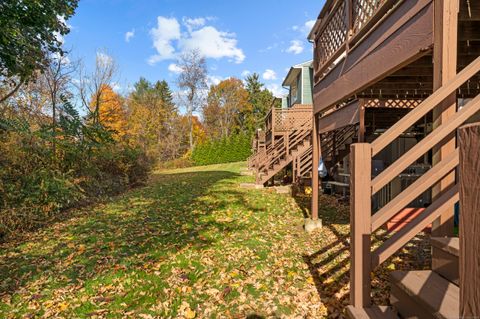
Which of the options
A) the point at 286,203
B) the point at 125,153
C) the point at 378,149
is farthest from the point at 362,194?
the point at 125,153

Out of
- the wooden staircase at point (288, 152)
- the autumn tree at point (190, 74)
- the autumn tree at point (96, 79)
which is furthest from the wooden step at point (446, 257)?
the autumn tree at point (190, 74)

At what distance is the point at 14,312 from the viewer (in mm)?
3457

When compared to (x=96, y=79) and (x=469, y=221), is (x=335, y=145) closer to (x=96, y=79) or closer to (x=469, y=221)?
(x=469, y=221)

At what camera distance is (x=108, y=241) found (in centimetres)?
588

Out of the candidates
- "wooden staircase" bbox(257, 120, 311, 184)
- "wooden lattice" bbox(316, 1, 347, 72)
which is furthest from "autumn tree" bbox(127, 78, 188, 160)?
"wooden lattice" bbox(316, 1, 347, 72)

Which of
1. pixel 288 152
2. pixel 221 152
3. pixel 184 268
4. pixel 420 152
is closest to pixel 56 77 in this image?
pixel 288 152

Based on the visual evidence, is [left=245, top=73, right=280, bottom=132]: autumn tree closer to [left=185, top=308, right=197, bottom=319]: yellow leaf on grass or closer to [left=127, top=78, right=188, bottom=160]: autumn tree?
[left=127, top=78, right=188, bottom=160]: autumn tree

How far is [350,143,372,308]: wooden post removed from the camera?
2240mm

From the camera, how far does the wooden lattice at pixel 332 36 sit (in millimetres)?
4991

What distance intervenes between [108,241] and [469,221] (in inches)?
242

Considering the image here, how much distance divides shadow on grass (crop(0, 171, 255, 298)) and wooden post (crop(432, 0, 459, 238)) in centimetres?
389

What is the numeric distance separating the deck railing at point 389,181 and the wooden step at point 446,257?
0.21 meters

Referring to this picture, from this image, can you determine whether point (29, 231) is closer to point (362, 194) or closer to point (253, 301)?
point (253, 301)

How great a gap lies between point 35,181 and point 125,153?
5.95 metres
